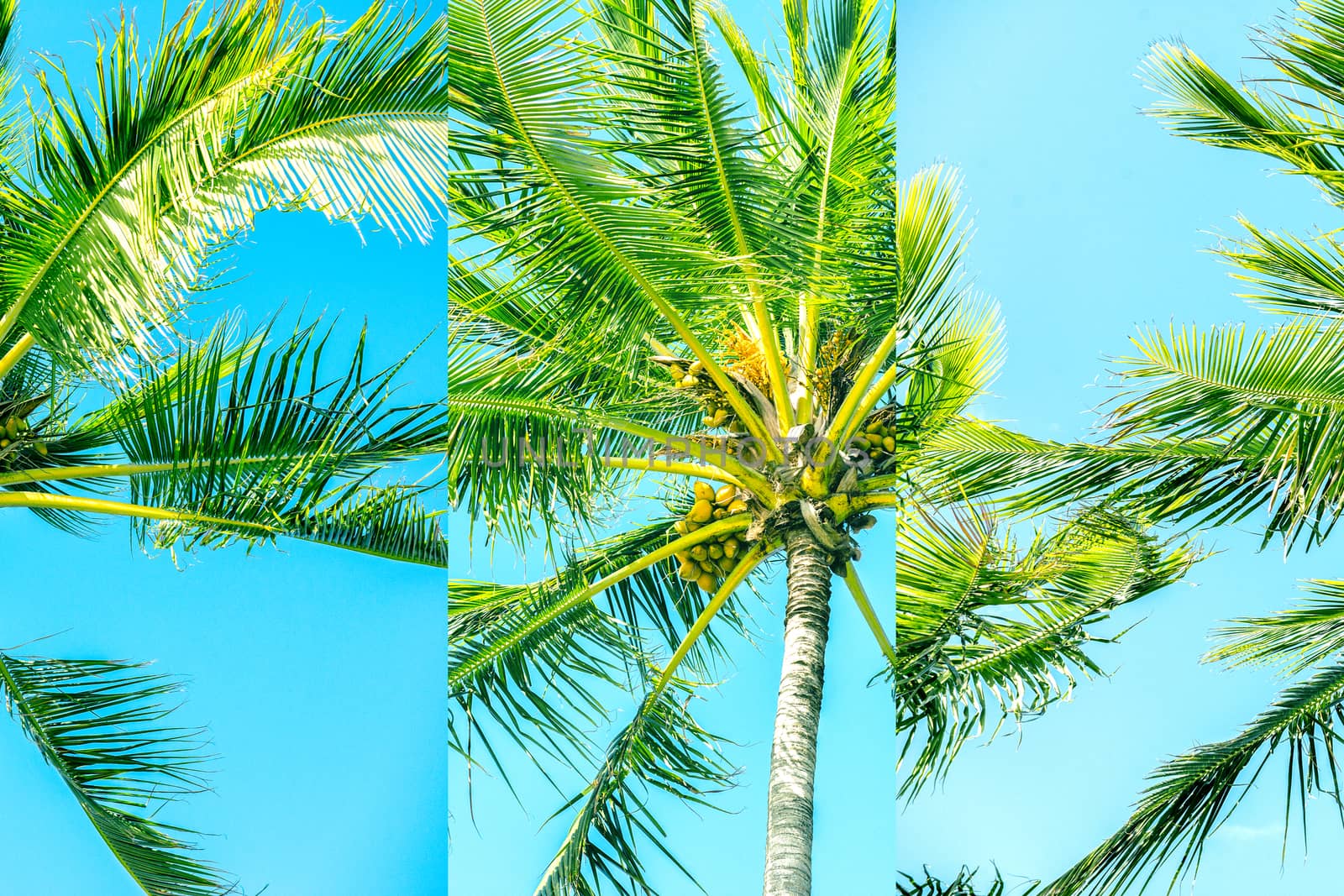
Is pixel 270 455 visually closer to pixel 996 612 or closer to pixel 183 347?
pixel 183 347

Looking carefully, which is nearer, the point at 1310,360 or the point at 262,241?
the point at 1310,360

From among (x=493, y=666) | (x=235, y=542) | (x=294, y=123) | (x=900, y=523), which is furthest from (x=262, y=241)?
(x=900, y=523)

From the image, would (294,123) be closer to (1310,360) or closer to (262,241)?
(262,241)

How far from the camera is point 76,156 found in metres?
2.76

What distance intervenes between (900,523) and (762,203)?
31.3 inches

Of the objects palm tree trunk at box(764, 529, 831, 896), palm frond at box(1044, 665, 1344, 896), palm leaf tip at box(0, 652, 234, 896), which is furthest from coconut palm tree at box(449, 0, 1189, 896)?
palm leaf tip at box(0, 652, 234, 896)

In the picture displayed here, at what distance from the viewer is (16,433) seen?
337cm

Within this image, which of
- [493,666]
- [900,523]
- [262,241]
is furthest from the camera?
[262,241]

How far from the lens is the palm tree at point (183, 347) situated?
2.80 metres

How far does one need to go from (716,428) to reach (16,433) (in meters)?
1.85

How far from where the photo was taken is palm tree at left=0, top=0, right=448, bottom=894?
2.80 m

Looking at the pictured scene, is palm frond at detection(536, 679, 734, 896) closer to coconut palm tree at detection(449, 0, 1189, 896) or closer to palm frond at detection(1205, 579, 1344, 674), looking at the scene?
coconut palm tree at detection(449, 0, 1189, 896)

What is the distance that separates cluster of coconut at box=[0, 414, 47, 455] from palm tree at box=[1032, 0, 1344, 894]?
8.75 feet

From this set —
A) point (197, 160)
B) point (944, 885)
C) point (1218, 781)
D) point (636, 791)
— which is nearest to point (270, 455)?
point (197, 160)
